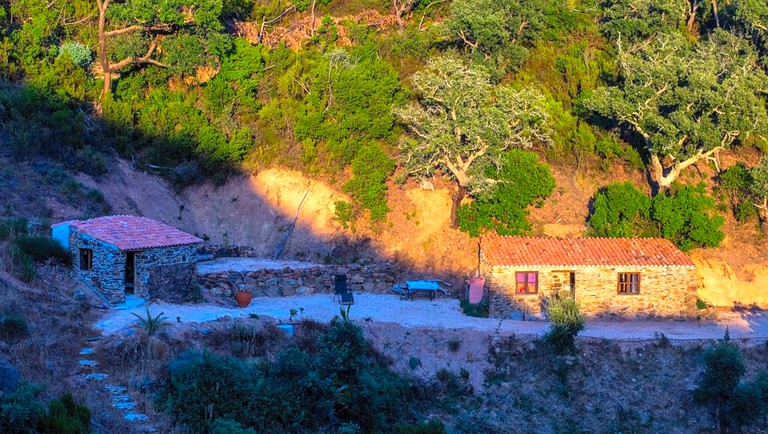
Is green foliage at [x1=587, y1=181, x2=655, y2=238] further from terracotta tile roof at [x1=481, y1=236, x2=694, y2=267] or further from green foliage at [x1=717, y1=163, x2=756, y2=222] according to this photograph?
green foliage at [x1=717, y1=163, x2=756, y2=222]

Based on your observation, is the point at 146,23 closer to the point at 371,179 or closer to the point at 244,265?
the point at 371,179

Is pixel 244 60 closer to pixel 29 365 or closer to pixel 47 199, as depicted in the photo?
pixel 47 199

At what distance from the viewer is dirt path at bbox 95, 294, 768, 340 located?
24.3 metres

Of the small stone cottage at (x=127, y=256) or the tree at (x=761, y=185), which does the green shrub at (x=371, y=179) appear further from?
the tree at (x=761, y=185)

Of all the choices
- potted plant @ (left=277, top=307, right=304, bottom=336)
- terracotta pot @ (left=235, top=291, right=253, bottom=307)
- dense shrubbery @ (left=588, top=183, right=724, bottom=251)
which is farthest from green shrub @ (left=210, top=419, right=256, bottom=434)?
dense shrubbery @ (left=588, top=183, right=724, bottom=251)

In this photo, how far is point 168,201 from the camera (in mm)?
33219

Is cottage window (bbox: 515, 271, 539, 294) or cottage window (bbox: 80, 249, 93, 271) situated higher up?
cottage window (bbox: 80, 249, 93, 271)

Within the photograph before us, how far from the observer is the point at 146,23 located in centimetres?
3556

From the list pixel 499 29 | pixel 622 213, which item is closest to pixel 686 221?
pixel 622 213

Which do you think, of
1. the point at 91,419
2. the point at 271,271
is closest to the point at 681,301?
the point at 271,271

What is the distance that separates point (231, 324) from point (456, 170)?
12.0 m

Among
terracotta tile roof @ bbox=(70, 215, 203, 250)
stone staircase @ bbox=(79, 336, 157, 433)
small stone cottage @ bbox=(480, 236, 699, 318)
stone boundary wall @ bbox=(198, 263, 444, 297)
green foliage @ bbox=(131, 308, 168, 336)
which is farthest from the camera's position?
stone boundary wall @ bbox=(198, 263, 444, 297)

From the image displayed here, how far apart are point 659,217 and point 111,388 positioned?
19.4 m

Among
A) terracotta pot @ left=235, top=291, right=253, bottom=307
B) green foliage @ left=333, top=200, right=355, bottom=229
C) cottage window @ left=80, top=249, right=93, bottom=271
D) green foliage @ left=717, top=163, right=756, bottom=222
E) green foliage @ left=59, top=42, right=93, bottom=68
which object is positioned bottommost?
terracotta pot @ left=235, top=291, right=253, bottom=307
